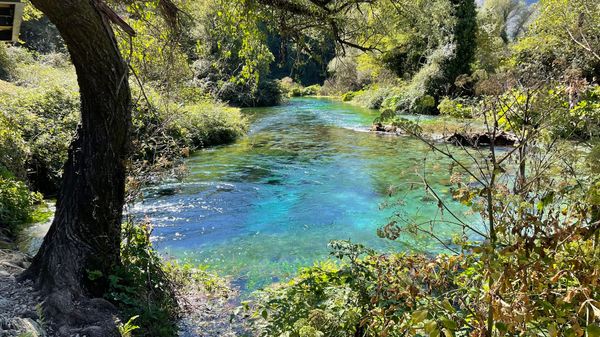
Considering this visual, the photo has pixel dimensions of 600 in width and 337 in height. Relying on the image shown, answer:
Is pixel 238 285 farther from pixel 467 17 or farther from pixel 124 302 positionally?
pixel 467 17

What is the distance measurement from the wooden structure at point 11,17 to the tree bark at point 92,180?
2.00 m

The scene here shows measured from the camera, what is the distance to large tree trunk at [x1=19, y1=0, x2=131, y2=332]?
337cm

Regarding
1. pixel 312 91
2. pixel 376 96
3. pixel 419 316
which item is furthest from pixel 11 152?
pixel 312 91

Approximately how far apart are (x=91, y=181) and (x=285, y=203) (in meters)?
5.63

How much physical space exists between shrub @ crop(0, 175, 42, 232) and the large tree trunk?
319 centimetres

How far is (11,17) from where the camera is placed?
496 centimetres

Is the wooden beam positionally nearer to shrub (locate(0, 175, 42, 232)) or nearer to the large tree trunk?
the large tree trunk

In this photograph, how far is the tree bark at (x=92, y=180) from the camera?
3395 millimetres

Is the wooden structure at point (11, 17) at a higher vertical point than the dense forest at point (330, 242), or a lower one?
higher

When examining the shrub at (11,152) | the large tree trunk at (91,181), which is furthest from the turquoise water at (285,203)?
the shrub at (11,152)

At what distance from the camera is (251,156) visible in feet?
46.5

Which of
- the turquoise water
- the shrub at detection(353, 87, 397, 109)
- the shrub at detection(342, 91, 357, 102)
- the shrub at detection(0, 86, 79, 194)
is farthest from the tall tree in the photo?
the shrub at detection(342, 91, 357, 102)

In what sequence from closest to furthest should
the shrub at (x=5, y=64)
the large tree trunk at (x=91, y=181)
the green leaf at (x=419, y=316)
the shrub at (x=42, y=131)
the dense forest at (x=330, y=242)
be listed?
the green leaf at (x=419, y=316)
the dense forest at (x=330, y=242)
the large tree trunk at (x=91, y=181)
the shrub at (x=42, y=131)
the shrub at (x=5, y=64)

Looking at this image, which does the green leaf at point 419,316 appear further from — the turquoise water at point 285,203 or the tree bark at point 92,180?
the tree bark at point 92,180
